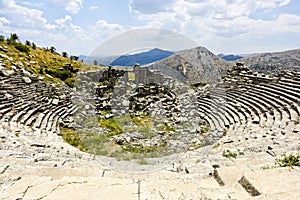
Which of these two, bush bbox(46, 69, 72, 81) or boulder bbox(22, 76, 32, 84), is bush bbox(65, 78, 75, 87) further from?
boulder bbox(22, 76, 32, 84)

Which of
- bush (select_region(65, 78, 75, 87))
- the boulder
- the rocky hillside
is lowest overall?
bush (select_region(65, 78, 75, 87))

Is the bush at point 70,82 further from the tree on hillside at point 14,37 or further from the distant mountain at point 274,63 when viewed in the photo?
the distant mountain at point 274,63

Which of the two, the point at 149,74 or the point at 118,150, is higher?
the point at 149,74

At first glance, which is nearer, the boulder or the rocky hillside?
the boulder

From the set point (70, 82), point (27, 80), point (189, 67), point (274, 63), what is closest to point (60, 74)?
point (70, 82)

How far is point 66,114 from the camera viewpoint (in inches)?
527

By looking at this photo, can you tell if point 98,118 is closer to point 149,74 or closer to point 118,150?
point 118,150

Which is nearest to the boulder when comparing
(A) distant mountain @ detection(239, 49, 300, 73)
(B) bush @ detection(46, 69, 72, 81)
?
(B) bush @ detection(46, 69, 72, 81)

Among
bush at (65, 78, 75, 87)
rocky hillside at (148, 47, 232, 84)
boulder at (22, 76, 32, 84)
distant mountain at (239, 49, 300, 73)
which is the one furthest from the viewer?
distant mountain at (239, 49, 300, 73)

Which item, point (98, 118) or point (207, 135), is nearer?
point (207, 135)

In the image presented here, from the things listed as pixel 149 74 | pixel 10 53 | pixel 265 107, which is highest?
pixel 10 53

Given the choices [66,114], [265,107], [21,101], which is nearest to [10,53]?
[21,101]

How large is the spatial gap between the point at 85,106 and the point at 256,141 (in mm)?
12152

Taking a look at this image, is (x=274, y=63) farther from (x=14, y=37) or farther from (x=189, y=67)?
(x=14, y=37)
